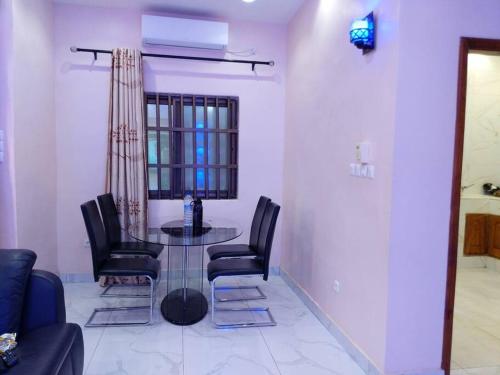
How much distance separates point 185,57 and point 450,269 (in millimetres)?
3117

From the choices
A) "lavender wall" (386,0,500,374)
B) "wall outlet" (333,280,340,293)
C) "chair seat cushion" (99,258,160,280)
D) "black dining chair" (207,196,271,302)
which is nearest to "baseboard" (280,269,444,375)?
"lavender wall" (386,0,500,374)

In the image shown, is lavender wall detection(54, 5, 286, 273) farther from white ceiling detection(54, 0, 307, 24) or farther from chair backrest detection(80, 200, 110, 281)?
chair backrest detection(80, 200, 110, 281)

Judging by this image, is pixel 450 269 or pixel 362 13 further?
pixel 362 13

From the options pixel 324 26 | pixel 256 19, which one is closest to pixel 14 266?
pixel 324 26

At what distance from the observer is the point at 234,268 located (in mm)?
2859

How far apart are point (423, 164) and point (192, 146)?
102 inches

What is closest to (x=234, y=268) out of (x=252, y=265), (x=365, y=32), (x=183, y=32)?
(x=252, y=265)

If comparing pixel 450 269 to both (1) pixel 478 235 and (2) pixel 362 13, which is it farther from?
(1) pixel 478 235

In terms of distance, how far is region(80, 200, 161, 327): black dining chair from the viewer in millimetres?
2750

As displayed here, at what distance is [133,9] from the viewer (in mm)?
3713

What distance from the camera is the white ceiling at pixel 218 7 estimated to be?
11.5 ft

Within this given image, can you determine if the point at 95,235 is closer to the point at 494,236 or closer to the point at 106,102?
the point at 106,102

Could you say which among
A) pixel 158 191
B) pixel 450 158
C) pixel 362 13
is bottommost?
pixel 158 191

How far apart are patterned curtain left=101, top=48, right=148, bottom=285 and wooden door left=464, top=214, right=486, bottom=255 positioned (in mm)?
3848
